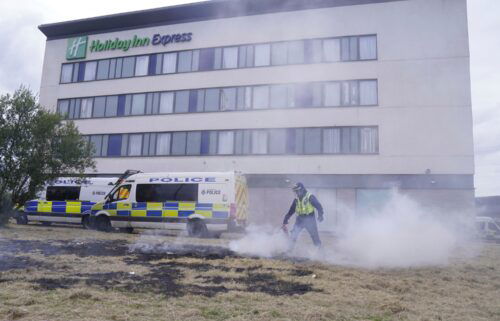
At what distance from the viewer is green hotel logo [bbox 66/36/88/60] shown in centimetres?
2679

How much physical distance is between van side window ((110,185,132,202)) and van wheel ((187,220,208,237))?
2.89 metres

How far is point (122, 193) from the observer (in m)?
14.9

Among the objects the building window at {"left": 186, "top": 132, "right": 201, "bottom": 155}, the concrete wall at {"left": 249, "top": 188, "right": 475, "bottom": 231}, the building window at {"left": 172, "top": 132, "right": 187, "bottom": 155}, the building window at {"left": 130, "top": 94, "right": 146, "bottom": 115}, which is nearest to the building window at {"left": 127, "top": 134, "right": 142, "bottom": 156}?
the building window at {"left": 130, "top": 94, "right": 146, "bottom": 115}

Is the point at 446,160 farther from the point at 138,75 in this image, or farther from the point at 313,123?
the point at 138,75

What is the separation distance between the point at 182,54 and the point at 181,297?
21.5m

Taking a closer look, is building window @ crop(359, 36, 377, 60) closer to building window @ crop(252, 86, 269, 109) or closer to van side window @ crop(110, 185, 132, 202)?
building window @ crop(252, 86, 269, 109)

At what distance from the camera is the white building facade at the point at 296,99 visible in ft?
62.6

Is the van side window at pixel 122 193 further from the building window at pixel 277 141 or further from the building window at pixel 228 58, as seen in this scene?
the building window at pixel 228 58

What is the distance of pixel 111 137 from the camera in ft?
81.9

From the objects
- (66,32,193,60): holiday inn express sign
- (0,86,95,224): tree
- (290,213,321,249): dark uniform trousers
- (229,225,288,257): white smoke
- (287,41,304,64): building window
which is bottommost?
(229,225,288,257): white smoke

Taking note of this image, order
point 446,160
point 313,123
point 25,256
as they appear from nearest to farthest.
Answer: point 25,256
point 446,160
point 313,123

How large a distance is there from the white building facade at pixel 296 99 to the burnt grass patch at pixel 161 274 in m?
11.2

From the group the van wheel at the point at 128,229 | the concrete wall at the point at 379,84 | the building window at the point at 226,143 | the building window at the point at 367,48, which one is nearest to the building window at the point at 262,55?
the concrete wall at the point at 379,84

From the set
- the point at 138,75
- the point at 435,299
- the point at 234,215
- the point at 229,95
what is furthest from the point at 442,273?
the point at 138,75
